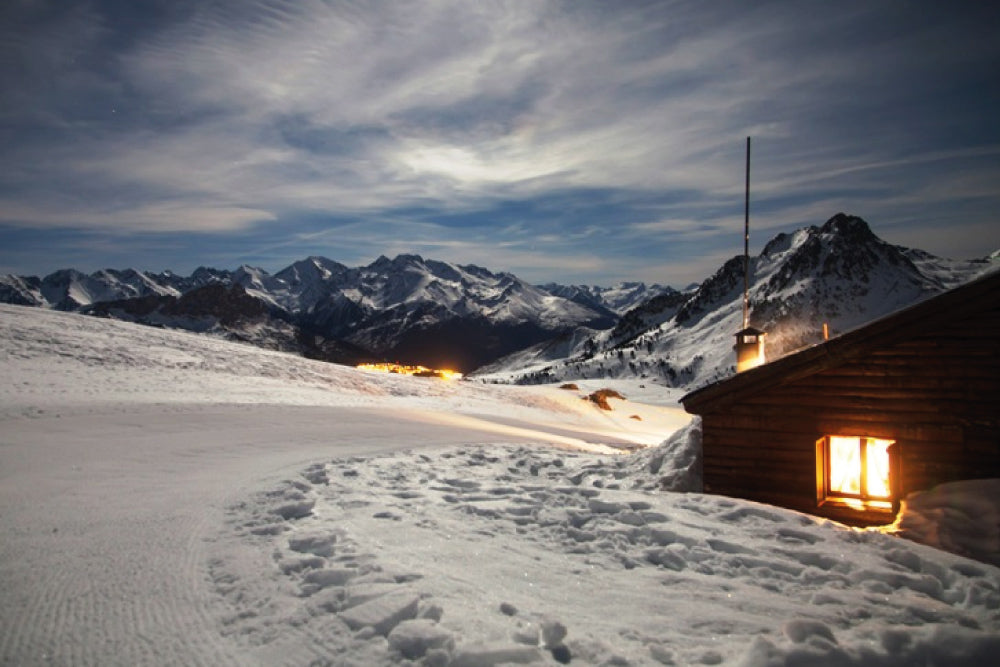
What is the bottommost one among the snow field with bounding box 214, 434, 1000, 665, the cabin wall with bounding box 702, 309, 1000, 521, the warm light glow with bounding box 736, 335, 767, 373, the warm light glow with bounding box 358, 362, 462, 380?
the snow field with bounding box 214, 434, 1000, 665

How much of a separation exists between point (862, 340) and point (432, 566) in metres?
9.80

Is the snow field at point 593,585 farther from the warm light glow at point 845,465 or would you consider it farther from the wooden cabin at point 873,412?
the warm light glow at point 845,465

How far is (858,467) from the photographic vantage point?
41.7 feet

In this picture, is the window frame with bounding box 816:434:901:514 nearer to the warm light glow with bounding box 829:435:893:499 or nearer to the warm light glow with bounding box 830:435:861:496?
the warm light glow with bounding box 829:435:893:499

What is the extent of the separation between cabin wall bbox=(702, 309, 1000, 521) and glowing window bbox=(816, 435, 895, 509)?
0.36 m

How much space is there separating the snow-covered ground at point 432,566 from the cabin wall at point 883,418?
0.75 m

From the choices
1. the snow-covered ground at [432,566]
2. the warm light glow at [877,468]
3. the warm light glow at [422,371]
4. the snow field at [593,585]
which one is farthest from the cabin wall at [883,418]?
A: the warm light glow at [422,371]

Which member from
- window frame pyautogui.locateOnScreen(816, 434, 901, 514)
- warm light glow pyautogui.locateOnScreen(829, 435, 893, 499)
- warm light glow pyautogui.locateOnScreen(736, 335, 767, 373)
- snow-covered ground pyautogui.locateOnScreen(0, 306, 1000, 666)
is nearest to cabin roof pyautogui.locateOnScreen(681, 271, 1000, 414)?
window frame pyautogui.locateOnScreen(816, 434, 901, 514)

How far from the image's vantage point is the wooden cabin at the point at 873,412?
9.62 metres

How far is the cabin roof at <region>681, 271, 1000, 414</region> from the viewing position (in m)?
9.67

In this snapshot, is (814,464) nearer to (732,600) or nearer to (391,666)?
(732,600)

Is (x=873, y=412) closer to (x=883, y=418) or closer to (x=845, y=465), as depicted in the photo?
(x=883, y=418)

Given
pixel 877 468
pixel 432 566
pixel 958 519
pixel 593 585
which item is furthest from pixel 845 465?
pixel 432 566

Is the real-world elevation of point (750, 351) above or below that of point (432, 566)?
above
